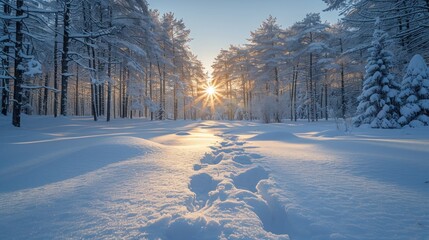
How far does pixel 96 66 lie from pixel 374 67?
1430 cm

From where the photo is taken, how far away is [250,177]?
2.53 metres

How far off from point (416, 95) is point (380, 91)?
43.5 inches

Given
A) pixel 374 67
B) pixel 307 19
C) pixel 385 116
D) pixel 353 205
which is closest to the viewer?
pixel 353 205

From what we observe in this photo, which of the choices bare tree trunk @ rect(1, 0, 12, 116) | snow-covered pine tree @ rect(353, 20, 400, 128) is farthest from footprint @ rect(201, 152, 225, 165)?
snow-covered pine tree @ rect(353, 20, 400, 128)

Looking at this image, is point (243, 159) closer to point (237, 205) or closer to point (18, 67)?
point (237, 205)

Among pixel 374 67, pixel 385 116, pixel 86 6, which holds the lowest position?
pixel 385 116

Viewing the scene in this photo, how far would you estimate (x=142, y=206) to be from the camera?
1.57 metres

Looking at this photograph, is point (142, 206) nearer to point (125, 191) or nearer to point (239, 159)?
point (125, 191)

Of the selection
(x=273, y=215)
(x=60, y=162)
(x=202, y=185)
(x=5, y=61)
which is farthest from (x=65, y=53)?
(x=273, y=215)

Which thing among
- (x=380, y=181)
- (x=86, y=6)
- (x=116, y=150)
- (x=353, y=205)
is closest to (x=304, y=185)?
(x=353, y=205)

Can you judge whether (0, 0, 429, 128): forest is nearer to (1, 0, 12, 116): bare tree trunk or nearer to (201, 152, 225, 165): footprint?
(1, 0, 12, 116): bare tree trunk

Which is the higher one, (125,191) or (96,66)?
(96,66)

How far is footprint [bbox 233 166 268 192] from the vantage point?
2301 mm

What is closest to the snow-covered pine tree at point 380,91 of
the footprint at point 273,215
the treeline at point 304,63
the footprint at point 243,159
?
the treeline at point 304,63
